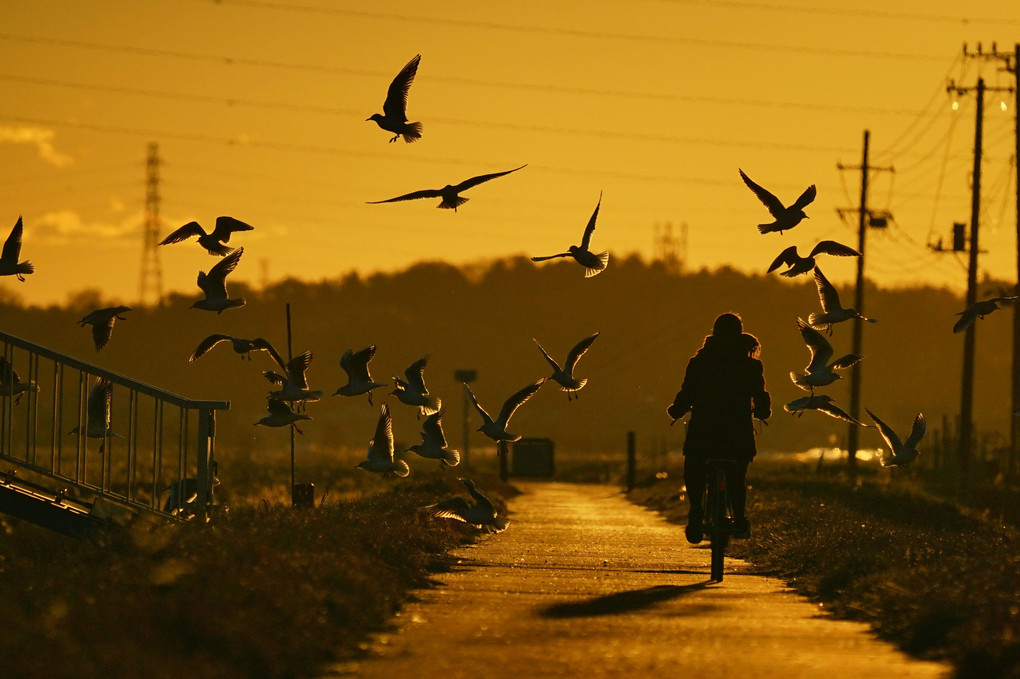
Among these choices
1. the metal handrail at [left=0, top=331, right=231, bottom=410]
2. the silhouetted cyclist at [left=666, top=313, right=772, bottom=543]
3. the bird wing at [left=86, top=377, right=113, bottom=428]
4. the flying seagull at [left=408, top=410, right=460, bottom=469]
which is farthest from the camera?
the flying seagull at [left=408, top=410, right=460, bottom=469]

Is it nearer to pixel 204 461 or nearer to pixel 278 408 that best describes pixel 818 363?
pixel 278 408

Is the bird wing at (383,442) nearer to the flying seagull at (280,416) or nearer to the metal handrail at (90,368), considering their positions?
the flying seagull at (280,416)

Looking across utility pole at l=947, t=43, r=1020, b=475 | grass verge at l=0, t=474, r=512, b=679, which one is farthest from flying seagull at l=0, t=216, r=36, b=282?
utility pole at l=947, t=43, r=1020, b=475

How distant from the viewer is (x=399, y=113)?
18406mm

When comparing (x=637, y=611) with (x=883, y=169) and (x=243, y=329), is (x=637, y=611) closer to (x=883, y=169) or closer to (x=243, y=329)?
(x=883, y=169)

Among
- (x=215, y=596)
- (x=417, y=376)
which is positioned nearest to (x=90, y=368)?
(x=417, y=376)

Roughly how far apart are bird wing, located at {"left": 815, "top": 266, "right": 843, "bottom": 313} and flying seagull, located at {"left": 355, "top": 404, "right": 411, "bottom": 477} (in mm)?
5584

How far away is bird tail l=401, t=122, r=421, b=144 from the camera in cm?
1800

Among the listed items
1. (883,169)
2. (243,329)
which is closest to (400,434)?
(243,329)

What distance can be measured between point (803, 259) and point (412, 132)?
4631mm

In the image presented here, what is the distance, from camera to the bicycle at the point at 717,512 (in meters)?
14.0

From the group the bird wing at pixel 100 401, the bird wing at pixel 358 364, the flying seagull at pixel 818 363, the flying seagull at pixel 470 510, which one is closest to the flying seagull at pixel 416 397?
the bird wing at pixel 358 364

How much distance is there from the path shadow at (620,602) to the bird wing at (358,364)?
720 cm

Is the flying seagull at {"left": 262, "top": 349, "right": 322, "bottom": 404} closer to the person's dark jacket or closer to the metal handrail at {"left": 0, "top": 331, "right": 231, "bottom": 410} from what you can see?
the metal handrail at {"left": 0, "top": 331, "right": 231, "bottom": 410}
